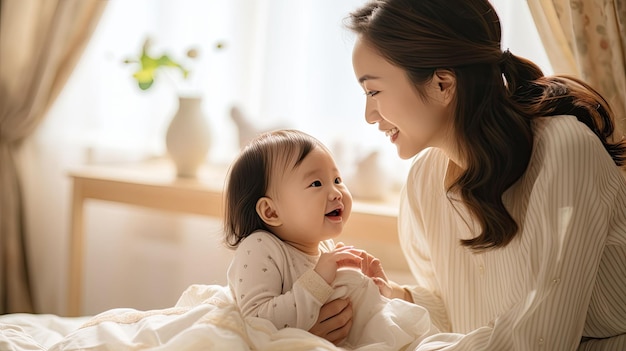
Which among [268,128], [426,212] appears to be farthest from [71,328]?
[268,128]

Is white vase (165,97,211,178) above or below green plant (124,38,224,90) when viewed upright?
below

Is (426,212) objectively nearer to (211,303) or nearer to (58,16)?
(211,303)

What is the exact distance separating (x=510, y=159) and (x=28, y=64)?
7.09 ft

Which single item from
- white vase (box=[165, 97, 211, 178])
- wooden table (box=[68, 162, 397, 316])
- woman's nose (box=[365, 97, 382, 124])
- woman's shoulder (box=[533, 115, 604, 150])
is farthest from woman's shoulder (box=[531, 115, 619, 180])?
white vase (box=[165, 97, 211, 178])

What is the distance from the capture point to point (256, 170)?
5.49ft

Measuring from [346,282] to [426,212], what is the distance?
14.3 inches

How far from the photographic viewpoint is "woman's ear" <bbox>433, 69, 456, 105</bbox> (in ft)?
5.00

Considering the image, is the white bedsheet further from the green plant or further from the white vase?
the green plant

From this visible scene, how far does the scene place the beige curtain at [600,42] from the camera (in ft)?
6.34

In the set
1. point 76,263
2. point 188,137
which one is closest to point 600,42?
point 188,137

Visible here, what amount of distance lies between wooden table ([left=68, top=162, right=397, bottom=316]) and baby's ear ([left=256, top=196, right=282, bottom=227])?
644 mm

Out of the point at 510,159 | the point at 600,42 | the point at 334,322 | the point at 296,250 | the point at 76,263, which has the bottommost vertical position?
the point at 76,263

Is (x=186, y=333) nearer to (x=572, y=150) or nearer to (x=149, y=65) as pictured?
(x=572, y=150)

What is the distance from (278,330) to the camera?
1.49m
